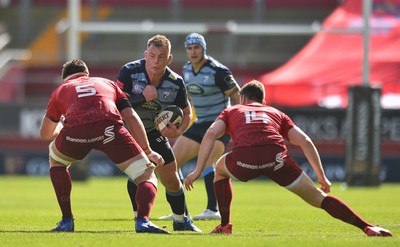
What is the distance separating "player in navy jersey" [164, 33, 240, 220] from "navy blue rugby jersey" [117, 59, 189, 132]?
244cm

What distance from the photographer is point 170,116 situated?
10867 mm

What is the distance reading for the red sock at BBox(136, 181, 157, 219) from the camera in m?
9.66

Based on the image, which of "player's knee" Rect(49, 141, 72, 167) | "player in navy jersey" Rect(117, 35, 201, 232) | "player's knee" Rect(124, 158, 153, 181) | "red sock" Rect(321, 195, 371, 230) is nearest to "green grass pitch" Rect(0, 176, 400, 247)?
"red sock" Rect(321, 195, 371, 230)

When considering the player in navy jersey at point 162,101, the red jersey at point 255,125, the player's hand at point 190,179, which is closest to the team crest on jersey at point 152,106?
the player in navy jersey at point 162,101

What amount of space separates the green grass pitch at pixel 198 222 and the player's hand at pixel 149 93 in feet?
4.54

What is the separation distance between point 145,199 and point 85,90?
3.90 ft

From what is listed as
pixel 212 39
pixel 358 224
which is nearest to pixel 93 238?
pixel 358 224

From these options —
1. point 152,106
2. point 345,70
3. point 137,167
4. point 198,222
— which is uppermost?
point 152,106

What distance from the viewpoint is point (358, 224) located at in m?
9.80

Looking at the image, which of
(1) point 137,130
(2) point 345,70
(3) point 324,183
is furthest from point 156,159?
(2) point 345,70

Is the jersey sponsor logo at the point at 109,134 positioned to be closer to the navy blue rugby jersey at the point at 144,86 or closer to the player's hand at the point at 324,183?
the navy blue rugby jersey at the point at 144,86

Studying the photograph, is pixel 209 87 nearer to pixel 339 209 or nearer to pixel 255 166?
pixel 255 166

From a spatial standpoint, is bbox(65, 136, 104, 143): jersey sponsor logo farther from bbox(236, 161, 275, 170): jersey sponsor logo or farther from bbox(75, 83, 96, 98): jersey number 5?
bbox(236, 161, 275, 170): jersey sponsor logo

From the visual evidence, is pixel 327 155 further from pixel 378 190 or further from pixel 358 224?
pixel 358 224
